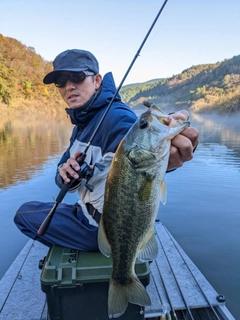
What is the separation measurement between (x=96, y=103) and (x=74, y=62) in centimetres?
41

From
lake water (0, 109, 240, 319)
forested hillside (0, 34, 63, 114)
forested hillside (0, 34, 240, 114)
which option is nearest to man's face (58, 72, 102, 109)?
lake water (0, 109, 240, 319)

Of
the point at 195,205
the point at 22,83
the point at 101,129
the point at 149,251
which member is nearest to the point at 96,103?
the point at 101,129

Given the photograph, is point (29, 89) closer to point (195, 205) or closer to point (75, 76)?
point (195, 205)

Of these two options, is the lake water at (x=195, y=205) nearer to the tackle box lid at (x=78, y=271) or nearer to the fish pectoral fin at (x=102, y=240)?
the tackle box lid at (x=78, y=271)

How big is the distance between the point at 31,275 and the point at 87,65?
2305 mm

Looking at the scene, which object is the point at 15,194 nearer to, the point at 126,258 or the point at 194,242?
the point at 194,242

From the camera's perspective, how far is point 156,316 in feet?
8.64

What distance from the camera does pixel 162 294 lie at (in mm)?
2938

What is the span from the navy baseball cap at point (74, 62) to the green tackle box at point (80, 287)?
162cm

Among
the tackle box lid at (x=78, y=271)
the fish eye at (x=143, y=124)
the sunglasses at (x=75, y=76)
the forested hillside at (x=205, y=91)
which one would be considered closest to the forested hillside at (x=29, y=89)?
the forested hillside at (x=205, y=91)

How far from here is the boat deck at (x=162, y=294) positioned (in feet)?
8.77

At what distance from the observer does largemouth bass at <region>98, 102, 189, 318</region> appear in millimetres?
1550

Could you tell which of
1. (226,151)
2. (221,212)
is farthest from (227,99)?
(221,212)

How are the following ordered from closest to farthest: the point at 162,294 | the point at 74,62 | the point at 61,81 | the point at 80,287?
the point at 80,287 → the point at 74,62 → the point at 61,81 → the point at 162,294
